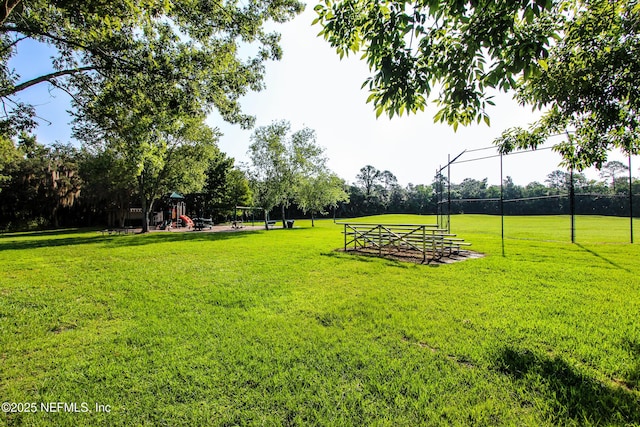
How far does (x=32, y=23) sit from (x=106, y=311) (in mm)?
7033

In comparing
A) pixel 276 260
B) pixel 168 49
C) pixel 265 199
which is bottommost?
pixel 276 260

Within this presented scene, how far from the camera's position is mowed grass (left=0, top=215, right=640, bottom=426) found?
2232 mm

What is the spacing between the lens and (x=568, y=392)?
236cm

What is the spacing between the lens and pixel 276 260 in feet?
30.3

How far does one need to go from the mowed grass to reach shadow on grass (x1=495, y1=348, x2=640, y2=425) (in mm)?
13

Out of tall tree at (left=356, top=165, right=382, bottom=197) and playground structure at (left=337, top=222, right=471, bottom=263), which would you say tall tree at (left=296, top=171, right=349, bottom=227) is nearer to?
playground structure at (left=337, top=222, right=471, bottom=263)

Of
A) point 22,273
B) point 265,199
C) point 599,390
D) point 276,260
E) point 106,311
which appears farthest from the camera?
point 265,199

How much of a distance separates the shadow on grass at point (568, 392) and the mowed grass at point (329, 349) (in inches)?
0.5

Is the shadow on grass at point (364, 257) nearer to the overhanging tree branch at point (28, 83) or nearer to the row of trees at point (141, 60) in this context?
the row of trees at point (141, 60)

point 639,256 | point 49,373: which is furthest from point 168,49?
point 639,256

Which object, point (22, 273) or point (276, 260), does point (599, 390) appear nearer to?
point (276, 260)

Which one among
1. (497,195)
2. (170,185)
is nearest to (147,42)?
(170,185)

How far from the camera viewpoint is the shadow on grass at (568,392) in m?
2.10

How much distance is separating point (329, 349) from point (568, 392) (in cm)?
221
